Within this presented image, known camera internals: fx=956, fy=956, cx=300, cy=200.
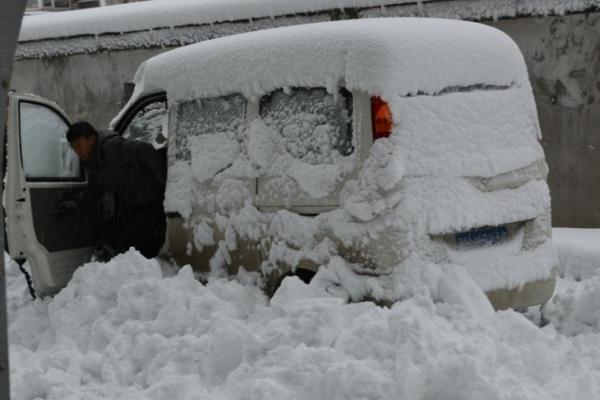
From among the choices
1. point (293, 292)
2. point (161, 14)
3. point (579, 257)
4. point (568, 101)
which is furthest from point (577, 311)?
point (161, 14)

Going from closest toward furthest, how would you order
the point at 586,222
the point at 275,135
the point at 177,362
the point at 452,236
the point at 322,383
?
the point at 322,383 → the point at 177,362 → the point at 452,236 → the point at 275,135 → the point at 586,222

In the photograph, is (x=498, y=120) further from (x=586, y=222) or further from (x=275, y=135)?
(x=586, y=222)

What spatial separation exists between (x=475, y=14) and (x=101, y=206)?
5.80m

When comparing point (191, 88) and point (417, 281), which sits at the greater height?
point (191, 88)

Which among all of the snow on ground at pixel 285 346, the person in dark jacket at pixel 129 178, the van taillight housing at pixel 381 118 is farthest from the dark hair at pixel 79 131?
the van taillight housing at pixel 381 118

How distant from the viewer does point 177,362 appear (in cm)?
518

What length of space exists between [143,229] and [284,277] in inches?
64.4

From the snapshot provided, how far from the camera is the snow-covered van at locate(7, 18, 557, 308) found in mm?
5430

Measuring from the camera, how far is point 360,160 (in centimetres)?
549

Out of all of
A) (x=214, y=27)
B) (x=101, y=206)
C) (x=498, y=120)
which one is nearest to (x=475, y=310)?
(x=498, y=120)

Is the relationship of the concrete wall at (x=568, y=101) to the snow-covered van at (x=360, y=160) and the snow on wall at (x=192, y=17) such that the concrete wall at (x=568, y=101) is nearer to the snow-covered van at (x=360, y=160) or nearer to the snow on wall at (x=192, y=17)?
the snow on wall at (x=192, y=17)

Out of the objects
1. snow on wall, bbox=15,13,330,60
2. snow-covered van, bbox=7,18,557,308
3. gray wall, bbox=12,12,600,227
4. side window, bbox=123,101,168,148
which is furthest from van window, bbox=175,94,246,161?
snow on wall, bbox=15,13,330,60

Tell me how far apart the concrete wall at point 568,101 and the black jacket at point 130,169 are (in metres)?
5.78

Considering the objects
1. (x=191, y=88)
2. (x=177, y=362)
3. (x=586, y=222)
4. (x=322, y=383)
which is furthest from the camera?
(x=586, y=222)
